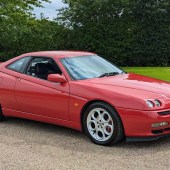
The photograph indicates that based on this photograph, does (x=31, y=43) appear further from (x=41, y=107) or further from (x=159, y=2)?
(x=41, y=107)

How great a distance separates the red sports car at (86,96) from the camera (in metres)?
5.78

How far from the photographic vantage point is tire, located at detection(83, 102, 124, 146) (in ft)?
19.4

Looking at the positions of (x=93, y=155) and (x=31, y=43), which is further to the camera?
(x=31, y=43)

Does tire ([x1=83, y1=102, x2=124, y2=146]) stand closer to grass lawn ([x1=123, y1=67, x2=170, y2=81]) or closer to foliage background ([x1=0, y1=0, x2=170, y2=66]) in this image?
grass lawn ([x1=123, y1=67, x2=170, y2=81])

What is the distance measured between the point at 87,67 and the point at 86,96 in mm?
879

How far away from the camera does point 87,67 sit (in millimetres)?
6965

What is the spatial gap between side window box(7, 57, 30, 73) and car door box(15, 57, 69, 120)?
117 mm

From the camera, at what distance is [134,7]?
26156mm

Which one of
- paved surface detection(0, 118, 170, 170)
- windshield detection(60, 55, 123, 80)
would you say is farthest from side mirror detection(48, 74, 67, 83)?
paved surface detection(0, 118, 170, 170)

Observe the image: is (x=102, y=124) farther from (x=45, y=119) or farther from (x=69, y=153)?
(x=45, y=119)

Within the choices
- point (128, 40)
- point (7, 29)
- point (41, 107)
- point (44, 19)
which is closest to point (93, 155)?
point (41, 107)

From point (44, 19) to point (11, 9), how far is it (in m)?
4.87

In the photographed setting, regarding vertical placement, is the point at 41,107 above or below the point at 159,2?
below

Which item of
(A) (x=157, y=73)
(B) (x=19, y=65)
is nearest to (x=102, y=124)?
(B) (x=19, y=65)
